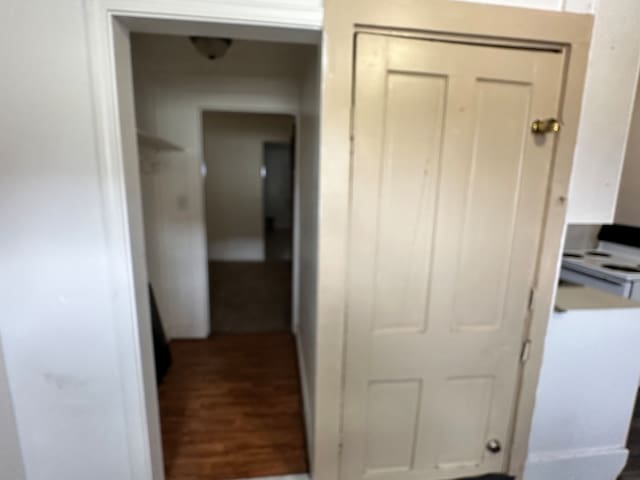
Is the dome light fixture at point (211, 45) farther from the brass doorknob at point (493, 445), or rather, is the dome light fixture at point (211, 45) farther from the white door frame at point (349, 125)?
the brass doorknob at point (493, 445)

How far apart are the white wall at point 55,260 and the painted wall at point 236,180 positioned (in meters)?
4.11

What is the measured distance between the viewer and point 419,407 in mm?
1397

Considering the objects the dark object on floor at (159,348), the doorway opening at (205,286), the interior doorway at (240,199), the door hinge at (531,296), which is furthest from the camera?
the interior doorway at (240,199)

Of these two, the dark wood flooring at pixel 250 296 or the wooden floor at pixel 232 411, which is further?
the dark wood flooring at pixel 250 296

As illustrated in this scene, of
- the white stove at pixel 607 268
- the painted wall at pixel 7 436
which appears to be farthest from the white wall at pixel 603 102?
the painted wall at pixel 7 436

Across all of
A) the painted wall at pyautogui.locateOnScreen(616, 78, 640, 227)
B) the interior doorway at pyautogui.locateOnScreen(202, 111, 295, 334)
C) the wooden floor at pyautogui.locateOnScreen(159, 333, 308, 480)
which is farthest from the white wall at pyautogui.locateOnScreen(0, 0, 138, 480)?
the painted wall at pyautogui.locateOnScreen(616, 78, 640, 227)

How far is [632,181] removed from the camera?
10.6ft

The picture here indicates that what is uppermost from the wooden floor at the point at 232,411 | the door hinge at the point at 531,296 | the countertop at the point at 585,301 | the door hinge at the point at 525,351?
the door hinge at the point at 531,296

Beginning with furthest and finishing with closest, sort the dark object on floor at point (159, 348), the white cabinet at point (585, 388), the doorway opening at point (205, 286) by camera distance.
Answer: the dark object on floor at point (159, 348)
the doorway opening at point (205, 286)
the white cabinet at point (585, 388)

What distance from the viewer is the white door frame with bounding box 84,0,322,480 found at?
99 cm

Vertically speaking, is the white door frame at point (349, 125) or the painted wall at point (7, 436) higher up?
the white door frame at point (349, 125)

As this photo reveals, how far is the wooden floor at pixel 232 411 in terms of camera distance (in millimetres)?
1712

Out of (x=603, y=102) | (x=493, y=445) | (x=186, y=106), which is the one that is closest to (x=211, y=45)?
(x=186, y=106)

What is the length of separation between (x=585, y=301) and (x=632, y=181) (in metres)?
2.73
